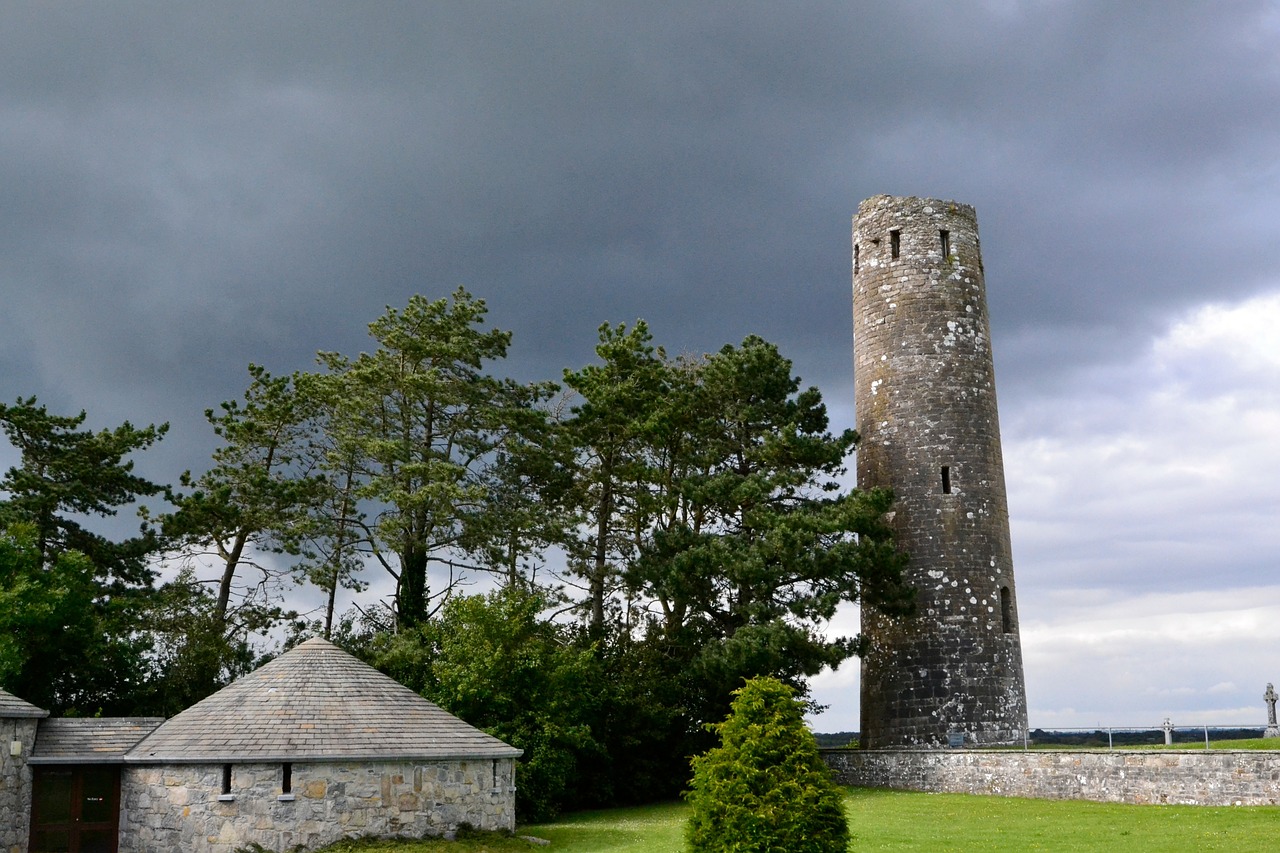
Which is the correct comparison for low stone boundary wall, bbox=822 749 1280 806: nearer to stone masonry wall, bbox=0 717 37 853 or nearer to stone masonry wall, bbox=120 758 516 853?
stone masonry wall, bbox=120 758 516 853

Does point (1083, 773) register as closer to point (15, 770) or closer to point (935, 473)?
point (935, 473)

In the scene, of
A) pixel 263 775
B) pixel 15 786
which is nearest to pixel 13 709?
pixel 15 786

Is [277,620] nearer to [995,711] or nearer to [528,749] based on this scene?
[528,749]

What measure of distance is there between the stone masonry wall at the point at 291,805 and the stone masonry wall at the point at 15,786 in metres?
1.60

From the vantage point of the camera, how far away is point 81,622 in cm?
3036

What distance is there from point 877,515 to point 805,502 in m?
2.72

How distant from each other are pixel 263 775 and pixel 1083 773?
16150 mm

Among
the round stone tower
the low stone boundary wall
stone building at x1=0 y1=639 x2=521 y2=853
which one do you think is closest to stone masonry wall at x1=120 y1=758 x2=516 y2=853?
stone building at x1=0 y1=639 x2=521 y2=853

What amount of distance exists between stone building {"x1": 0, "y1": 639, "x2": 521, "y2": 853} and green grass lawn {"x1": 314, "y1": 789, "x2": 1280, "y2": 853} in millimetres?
790

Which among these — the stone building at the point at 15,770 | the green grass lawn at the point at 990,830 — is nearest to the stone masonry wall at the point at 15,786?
the stone building at the point at 15,770

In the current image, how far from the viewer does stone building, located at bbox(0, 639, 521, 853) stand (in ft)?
65.1

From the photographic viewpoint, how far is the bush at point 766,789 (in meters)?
15.0

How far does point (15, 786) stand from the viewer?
20312mm

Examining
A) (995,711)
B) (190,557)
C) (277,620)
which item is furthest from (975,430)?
(190,557)
